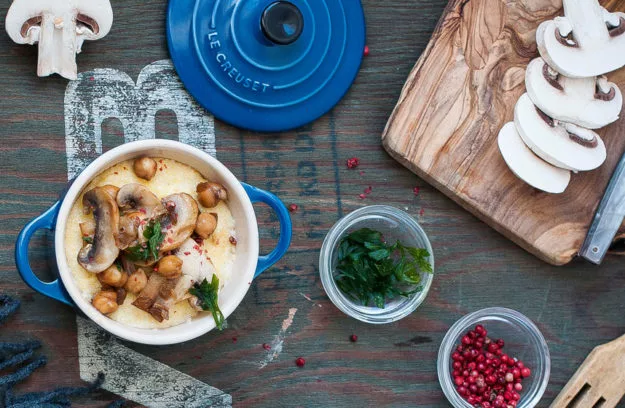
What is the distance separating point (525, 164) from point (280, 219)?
43cm

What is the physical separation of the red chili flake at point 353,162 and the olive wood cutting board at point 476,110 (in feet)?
0.20

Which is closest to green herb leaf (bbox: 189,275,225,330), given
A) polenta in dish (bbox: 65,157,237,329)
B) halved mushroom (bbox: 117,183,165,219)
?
polenta in dish (bbox: 65,157,237,329)

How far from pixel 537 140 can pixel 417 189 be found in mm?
227

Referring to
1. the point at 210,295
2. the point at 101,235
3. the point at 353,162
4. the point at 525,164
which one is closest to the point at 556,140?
the point at 525,164

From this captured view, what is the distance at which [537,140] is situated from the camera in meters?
1.54

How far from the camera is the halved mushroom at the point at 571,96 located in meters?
1.55

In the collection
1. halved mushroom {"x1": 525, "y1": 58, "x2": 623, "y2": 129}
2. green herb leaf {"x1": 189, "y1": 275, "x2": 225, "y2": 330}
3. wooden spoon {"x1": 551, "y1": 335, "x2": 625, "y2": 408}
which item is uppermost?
halved mushroom {"x1": 525, "y1": 58, "x2": 623, "y2": 129}

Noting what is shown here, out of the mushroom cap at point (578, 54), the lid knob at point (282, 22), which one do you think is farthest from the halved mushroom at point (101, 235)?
the mushroom cap at point (578, 54)

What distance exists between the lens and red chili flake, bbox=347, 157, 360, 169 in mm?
1614

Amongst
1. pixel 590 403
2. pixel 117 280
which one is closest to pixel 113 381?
pixel 117 280

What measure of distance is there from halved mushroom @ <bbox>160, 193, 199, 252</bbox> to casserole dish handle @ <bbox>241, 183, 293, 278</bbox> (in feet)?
0.34

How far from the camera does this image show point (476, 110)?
1589mm

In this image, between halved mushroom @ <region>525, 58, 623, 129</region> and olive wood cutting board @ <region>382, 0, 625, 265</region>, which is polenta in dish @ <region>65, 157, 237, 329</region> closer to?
olive wood cutting board @ <region>382, 0, 625, 265</region>

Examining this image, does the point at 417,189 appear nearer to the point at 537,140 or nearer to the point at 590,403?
the point at 537,140
